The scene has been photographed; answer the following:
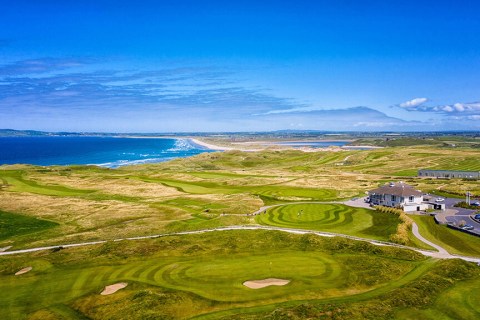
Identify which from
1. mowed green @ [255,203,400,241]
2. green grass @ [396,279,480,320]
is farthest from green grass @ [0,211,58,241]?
green grass @ [396,279,480,320]

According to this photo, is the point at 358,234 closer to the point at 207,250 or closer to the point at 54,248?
the point at 207,250

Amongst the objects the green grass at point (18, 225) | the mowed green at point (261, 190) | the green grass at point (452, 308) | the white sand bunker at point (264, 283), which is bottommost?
the mowed green at point (261, 190)

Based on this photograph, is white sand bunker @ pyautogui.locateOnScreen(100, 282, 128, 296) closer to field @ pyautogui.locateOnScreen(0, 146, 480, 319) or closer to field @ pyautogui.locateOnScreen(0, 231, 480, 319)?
field @ pyautogui.locateOnScreen(0, 146, 480, 319)

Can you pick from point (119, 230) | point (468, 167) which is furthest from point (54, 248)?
point (468, 167)

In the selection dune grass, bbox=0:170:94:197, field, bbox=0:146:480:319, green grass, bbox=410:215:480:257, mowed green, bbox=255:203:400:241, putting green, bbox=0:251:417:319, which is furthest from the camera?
dune grass, bbox=0:170:94:197

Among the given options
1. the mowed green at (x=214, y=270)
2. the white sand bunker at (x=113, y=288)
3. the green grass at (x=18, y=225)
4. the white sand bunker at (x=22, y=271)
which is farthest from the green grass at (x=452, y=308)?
the green grass at (x=18, y=225)

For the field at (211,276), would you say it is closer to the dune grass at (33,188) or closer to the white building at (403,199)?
the white building at (403,199)
